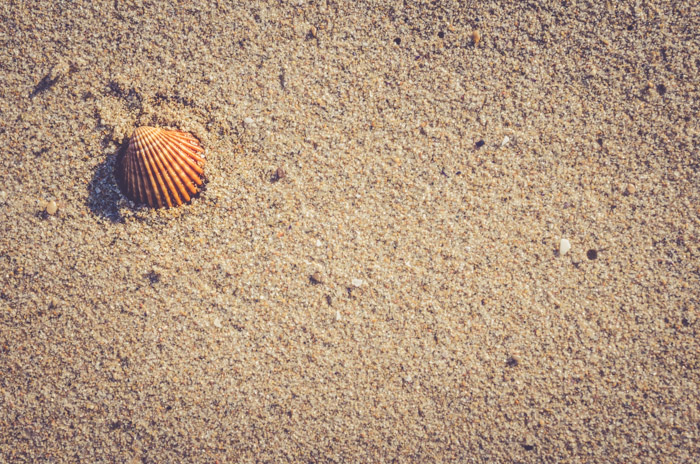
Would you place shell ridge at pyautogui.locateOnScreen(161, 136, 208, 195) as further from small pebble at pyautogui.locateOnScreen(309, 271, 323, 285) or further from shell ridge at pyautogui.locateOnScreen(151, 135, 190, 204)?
small pebble at pyautogui.locateOnScreen(309, 271, 323, 285)

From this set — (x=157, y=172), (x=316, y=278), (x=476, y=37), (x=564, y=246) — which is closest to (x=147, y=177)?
(x=157, y=172)

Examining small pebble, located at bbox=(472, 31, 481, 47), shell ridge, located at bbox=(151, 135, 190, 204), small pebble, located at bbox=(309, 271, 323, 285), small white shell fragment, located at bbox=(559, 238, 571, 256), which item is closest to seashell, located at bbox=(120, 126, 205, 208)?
shell ridge, located at bbox=(151, 135, 190, 204)

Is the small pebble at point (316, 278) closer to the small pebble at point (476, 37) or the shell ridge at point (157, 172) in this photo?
the shell ridge at point (157, 172)

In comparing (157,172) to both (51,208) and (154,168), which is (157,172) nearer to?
(154,168)

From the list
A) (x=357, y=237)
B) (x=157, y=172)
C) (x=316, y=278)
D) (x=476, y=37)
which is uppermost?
(x=476, y=37)

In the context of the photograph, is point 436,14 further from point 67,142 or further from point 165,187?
point 67,142

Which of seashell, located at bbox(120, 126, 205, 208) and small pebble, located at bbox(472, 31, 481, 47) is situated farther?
small pebble, located at bbox(472, 31, 481, 47)

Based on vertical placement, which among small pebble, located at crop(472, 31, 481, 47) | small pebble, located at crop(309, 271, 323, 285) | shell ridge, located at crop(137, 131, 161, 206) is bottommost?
small pebble, located at crop(309, 271, 323, 285)
